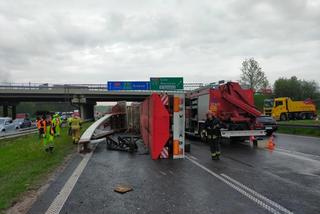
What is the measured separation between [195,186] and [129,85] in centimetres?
4715

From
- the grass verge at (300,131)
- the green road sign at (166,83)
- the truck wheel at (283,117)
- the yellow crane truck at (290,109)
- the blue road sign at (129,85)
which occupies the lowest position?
the grass verge at (300,131)

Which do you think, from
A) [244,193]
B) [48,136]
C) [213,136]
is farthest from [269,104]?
[244,193]

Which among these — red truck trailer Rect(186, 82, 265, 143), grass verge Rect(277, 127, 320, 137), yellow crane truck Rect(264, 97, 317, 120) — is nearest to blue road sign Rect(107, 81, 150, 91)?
yellow crane truck Rect(264, 97, 317, 120)

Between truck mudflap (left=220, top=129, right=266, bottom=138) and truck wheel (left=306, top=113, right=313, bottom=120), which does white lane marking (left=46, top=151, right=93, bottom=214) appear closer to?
truck mudflap (left=220, top=129, right=266, bottom=138)

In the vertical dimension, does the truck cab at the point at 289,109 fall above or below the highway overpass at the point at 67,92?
below

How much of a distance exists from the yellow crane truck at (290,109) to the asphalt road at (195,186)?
3293cm

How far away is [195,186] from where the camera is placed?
701 centimetres

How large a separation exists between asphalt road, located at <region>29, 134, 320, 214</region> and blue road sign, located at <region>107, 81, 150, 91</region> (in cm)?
4262

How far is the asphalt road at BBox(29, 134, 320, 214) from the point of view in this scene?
550cm

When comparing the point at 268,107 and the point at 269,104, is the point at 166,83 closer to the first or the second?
the point at 268,107

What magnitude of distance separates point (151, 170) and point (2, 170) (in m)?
4.66

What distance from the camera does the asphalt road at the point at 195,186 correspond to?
5500 mm

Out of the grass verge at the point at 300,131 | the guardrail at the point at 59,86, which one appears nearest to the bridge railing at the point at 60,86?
the guardrail at the point at 59,86

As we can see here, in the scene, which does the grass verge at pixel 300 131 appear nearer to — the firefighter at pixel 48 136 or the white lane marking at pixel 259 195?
the white lane marking at pixel 259 195
